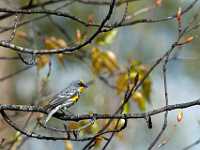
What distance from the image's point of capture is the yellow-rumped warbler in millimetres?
3900

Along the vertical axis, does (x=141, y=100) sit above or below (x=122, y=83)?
below

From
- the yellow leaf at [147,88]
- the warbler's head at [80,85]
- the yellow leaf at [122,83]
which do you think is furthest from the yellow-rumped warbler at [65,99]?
the yellow leaf at [122,83]

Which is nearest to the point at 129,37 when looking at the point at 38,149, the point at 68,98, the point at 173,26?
the point at 173,26

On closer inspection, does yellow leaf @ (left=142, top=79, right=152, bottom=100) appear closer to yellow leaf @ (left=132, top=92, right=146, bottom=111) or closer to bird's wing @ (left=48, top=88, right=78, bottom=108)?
yellow leaf @ (left=132, top=92, right=146, bottom=111)

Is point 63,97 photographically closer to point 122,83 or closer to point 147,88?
point 147,88

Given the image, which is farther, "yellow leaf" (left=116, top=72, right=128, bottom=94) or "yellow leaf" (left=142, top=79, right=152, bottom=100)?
"yellow leaf" (left=116, top=72, right=128, bottom=94)

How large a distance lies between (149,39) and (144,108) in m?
13.5

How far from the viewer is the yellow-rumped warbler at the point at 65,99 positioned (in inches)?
154

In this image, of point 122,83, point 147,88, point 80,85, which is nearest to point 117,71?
point 122,83

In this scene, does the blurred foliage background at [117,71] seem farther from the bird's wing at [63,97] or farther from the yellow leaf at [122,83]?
the bird's wing at [63,97]

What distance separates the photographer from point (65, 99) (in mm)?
4176

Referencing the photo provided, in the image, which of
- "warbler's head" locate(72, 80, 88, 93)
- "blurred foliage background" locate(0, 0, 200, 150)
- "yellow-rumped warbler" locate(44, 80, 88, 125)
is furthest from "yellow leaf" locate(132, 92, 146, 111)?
"yellow-rumped warbler" locate(44, 80, 88, 125)

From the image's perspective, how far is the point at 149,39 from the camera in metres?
18.7

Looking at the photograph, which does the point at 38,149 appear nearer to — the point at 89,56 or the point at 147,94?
the point at 89,56
